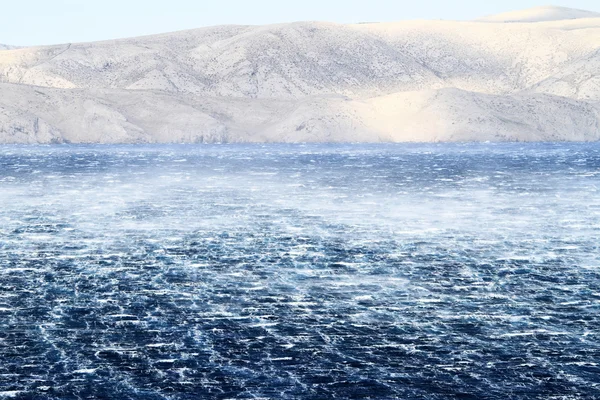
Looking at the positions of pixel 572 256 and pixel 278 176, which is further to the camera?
pixel 278 176

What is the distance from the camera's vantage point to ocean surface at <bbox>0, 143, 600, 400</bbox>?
18.6m

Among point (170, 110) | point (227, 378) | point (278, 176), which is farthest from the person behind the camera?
point (170, 110)

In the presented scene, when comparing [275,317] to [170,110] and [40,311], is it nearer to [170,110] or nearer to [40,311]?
[40,311]

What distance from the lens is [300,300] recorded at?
26.1 meters

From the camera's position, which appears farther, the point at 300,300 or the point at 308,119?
the point at 308,119

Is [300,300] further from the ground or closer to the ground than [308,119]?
closer to the ground

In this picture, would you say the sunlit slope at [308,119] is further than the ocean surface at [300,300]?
Yes

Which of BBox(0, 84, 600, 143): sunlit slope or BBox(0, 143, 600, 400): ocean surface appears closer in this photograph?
BBox(0, 143, 600, 400): ocean surface

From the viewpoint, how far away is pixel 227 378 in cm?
1869

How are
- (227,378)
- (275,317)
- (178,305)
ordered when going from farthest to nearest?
(178,305)
(275,317)
(227,378)

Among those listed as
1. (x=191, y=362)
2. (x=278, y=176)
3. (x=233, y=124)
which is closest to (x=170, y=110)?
(x=233, y=124)

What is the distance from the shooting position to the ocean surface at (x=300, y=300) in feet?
61.1

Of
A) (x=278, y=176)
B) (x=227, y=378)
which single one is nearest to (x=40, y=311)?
(x=227, y=378)

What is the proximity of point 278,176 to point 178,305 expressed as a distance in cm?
5916
